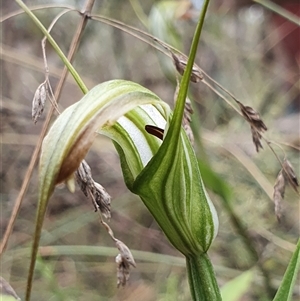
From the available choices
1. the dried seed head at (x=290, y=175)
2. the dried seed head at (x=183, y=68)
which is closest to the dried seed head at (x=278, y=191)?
the dried seed head at (x=290, y=175)

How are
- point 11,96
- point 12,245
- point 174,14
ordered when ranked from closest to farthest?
point 174,14 < point 12,245 < point 11,96

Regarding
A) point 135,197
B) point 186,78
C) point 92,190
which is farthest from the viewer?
point 135,197

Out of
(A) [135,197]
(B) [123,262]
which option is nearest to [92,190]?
(B) [123,262]

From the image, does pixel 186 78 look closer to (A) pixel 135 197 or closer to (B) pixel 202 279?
(B) pixel 202 279

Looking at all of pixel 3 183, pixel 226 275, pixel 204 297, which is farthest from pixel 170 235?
pixel 3 183

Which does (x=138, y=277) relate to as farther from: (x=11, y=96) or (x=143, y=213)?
(x=11, y=96)

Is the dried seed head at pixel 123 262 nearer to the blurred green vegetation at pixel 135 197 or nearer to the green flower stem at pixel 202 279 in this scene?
the green flower stem at pixel 202 279
